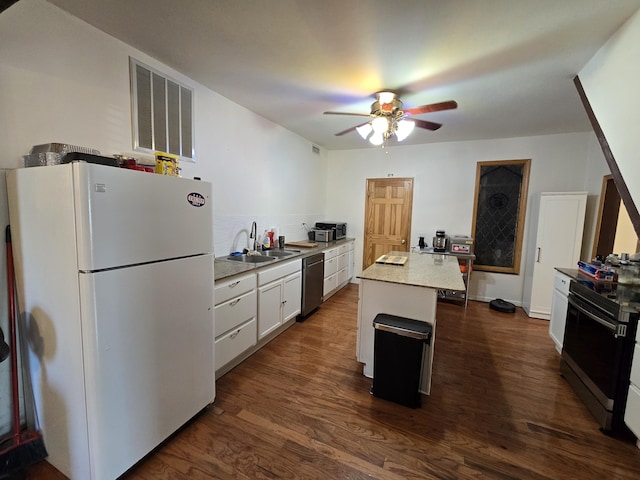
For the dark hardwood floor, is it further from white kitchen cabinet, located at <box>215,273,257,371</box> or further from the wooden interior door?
the wooden interior door

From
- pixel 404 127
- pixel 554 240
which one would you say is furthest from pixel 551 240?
pixel 404 127

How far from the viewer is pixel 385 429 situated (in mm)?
1837

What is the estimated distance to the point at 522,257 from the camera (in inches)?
167

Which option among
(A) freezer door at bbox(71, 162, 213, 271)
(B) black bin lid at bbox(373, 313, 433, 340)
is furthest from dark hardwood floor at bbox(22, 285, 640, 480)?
(A) freezer door at bbox(71, 162, 213, 271)

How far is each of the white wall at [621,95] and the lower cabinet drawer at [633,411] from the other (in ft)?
3.84

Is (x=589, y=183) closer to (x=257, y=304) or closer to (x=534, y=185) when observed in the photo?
(x=534, y=185)

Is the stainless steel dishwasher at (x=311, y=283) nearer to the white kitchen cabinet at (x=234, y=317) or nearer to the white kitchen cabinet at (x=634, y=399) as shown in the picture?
the white kitchen cabinet at (x=234, y=317)

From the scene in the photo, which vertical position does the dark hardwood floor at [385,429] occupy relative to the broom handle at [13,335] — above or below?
below

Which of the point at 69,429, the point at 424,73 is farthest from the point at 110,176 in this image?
the point at 424,73

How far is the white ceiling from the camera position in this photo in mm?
1589

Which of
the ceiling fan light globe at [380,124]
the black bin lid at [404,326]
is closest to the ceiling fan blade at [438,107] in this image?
the ceiling fan light globe at [380,124]

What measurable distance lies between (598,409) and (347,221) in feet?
13.3

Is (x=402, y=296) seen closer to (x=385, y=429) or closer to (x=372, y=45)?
(x=385, y=429)

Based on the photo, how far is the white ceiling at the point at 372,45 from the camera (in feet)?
5.21
